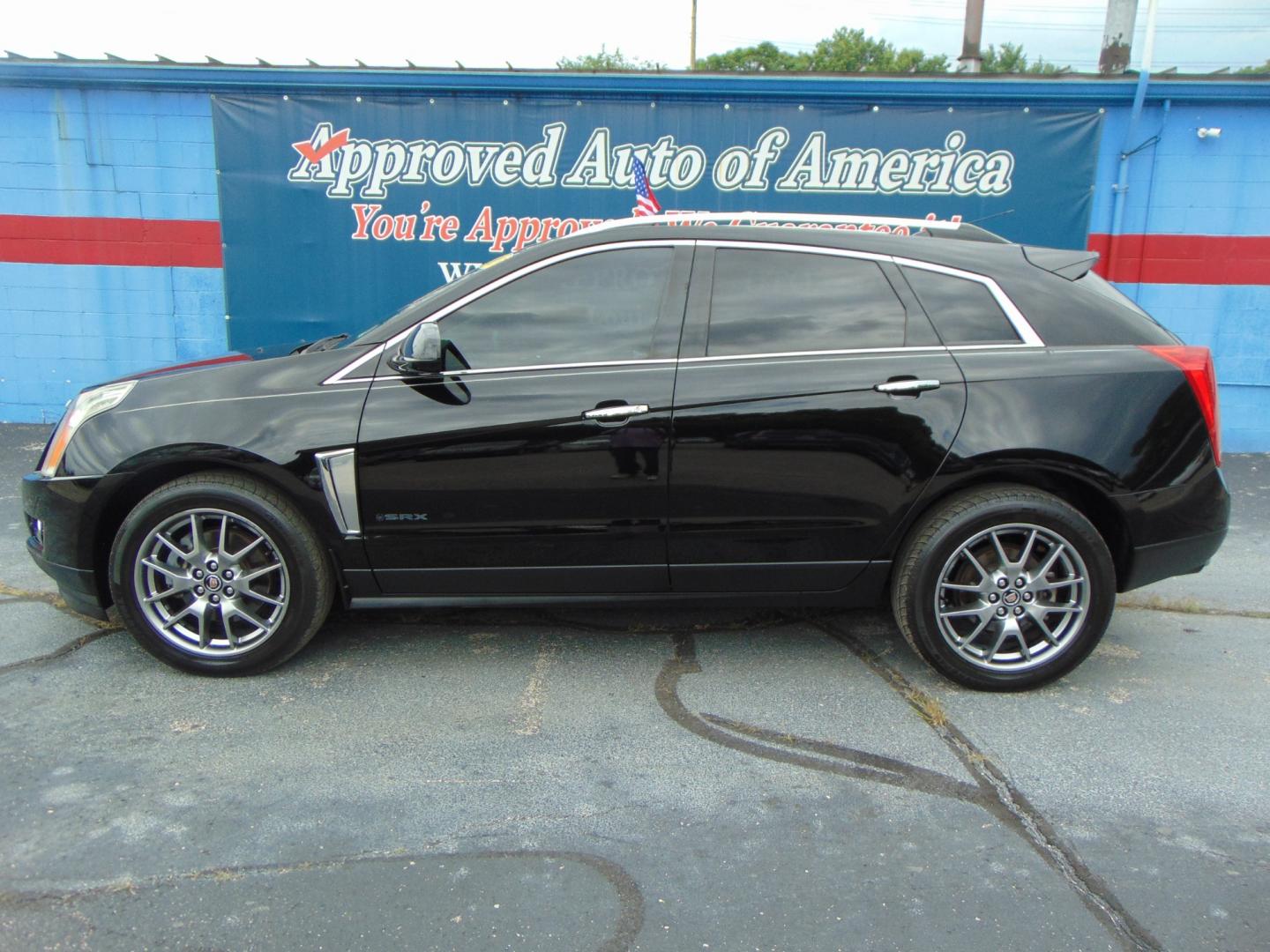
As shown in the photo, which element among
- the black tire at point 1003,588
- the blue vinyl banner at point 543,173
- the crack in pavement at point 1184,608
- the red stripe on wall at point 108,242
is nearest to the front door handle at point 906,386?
the black tire at point 1003,588

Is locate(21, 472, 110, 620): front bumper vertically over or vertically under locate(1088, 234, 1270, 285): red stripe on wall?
under

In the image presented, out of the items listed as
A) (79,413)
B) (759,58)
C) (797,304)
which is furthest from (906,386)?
(759,58)

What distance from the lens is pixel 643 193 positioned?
27.0ft

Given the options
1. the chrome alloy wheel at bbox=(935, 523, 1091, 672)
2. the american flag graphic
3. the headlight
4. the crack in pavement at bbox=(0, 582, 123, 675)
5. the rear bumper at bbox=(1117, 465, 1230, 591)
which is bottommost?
the crack in pavement at bbox=(0, 582, 123, 675)

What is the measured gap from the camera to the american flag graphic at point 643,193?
27.0 ft

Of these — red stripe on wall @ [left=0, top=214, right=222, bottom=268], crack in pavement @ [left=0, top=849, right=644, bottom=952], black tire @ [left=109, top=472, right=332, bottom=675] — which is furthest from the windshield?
red stripe on wall @ [left=0, top=214, right=222, bottom=268]

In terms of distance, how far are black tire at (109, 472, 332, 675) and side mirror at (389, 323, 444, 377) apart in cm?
73

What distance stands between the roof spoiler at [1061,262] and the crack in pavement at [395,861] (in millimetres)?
2880

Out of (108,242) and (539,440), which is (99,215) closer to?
(108,242)

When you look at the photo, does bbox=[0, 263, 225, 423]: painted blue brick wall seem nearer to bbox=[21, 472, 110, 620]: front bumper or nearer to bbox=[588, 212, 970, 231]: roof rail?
bbox=[21, 472, 110, 620]: front bumper

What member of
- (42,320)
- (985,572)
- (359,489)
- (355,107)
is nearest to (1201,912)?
(985,572)

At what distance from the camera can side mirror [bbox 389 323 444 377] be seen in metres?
3.40

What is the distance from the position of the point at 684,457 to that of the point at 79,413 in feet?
8.14

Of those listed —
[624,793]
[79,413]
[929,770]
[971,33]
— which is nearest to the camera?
[624,793]
